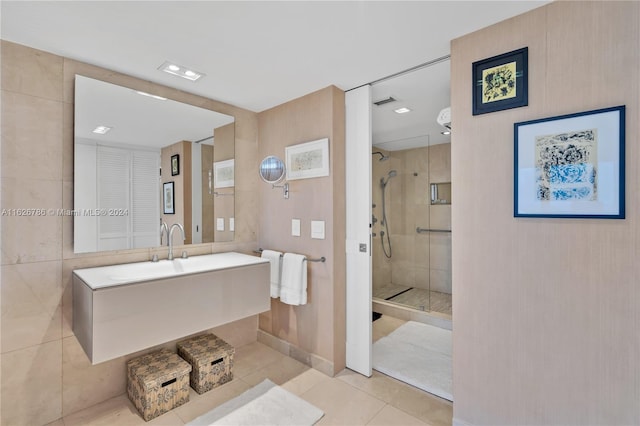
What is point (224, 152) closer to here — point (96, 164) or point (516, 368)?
point (96, 164)

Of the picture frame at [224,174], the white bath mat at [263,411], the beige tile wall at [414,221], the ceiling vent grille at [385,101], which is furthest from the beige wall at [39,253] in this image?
the beige tile wall at [414,221]

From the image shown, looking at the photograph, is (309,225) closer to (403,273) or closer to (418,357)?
(418,357)

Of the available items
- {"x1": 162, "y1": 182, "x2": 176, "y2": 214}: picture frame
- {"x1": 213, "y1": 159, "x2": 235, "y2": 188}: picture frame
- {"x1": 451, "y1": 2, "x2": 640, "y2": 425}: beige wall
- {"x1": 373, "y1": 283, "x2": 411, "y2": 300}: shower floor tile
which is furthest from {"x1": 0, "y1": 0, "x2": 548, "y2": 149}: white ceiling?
A: {"x1": 373, "y1": 283, "x2": 411, "y2": 300}: shower floor tile

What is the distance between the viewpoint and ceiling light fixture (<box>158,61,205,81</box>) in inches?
79.8

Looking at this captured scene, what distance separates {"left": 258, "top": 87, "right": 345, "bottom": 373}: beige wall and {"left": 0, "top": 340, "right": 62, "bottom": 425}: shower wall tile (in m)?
1.58

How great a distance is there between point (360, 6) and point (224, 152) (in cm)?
173

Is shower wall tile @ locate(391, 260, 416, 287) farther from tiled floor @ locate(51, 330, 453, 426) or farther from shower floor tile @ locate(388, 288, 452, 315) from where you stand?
tiled floor @ locate(51, 330, 453, 426)

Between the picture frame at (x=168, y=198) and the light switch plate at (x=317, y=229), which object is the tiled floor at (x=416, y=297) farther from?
the picture frame at (x=168, y=198)

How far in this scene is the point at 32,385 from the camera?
5.92 ft

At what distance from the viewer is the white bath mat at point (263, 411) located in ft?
6.14

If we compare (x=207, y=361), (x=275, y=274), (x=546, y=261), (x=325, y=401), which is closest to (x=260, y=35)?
(x=275, y=274)

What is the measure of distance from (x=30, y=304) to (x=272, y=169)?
72.8 inches

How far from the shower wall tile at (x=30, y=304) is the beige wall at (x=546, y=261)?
247cm

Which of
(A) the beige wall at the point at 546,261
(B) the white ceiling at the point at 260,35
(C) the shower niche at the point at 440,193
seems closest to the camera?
(A) the beige wall at the point at 546,261
